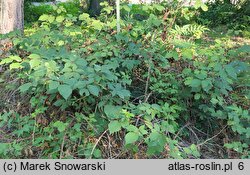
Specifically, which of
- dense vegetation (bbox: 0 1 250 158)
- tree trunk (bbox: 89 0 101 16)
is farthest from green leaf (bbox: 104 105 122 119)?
tree trunk (bbox: 89 0 101 16)

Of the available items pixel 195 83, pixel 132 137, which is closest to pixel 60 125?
pixel 132 137

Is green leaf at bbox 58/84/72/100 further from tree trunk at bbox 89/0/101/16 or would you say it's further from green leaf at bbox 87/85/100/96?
tree trunk at bbox 89/0/101/16

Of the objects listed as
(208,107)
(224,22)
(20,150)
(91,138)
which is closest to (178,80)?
(208,107)

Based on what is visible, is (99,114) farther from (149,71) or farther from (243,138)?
(243,138)

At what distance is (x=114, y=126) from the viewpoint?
251 centimetres

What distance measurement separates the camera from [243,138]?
2936mm

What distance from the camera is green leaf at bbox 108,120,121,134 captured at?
2.48m

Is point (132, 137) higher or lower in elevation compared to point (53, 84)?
lower

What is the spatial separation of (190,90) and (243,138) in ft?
2.05

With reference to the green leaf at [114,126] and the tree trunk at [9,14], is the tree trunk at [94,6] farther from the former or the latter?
the green leaf at [114,126]

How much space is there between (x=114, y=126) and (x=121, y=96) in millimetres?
257

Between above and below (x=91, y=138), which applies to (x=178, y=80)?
above

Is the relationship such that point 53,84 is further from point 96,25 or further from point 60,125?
point 96,25

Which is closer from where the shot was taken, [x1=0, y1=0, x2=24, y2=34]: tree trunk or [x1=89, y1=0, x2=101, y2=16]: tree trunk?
[x1=0, y1=0, x2=24, y2=34]: tree trunk
